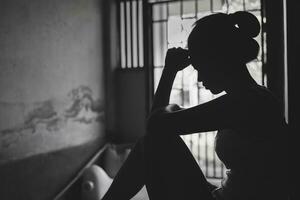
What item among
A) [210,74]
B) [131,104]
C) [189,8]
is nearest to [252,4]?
[189,8]

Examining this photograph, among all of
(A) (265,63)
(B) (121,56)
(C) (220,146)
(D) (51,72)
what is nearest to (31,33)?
(D) (51,72)

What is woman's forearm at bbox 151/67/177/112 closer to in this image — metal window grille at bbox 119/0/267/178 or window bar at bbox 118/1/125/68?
metal window grille at bbox 119/0/267/178

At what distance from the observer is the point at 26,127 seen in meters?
1.90

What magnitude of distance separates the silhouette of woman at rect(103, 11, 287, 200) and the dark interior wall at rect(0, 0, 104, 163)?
1207 millimetres

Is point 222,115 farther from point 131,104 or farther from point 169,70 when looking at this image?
point 131,104

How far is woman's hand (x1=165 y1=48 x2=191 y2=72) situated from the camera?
3.68ft

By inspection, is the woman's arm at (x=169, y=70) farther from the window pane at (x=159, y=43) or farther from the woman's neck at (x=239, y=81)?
the window pane at (x=159, y=43)

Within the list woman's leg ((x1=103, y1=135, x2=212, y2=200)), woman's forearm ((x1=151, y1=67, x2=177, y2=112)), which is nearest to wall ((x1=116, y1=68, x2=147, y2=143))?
woman's forearm ((x1=151, y1=67, x2=177, y2=112))

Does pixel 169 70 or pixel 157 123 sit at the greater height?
pixel 169 70

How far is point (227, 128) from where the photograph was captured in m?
0.86

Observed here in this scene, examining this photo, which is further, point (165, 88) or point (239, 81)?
point (165, 88)

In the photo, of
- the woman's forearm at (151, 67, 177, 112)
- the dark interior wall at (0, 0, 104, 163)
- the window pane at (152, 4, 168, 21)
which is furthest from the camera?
the window pane at (152, 4, 168, 21)

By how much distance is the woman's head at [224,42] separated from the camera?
894 mm

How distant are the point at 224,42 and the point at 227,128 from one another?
271mm
